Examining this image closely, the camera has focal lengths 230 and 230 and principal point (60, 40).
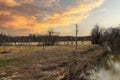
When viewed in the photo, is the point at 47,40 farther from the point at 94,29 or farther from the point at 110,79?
the point at 110,79

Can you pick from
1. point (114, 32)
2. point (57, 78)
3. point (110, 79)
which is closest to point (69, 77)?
point (57, 78)

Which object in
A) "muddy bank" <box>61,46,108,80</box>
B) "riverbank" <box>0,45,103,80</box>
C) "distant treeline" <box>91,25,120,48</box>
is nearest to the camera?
"riverbank" <box>0,45,103,80</box>

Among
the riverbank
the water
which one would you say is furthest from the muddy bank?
the water

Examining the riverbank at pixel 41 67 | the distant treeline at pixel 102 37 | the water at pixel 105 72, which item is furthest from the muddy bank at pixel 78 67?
the distant treeline at pixel 102 37

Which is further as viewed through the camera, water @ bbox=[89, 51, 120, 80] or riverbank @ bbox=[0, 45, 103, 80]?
water @ bbox=[89, 51, 120, 80]

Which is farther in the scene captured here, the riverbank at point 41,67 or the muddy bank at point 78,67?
the muddy bank at point 78,67

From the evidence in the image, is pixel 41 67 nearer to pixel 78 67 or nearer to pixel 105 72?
pixel 78 67

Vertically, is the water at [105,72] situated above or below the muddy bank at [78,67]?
below

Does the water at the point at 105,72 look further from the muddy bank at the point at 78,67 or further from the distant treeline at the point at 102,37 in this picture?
the distant treeline at the point at 102,37

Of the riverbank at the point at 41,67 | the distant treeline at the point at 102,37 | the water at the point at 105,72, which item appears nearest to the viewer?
the riverbank at the point at 41,67

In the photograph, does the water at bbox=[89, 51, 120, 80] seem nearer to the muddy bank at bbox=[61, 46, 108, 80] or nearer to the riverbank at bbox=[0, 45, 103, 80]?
the muddy bank at bbox=[61, 46, 108, 80]

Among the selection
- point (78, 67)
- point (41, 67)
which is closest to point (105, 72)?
point (78, 67)

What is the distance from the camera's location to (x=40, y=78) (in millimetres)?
26469

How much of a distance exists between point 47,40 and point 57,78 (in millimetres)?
103607
